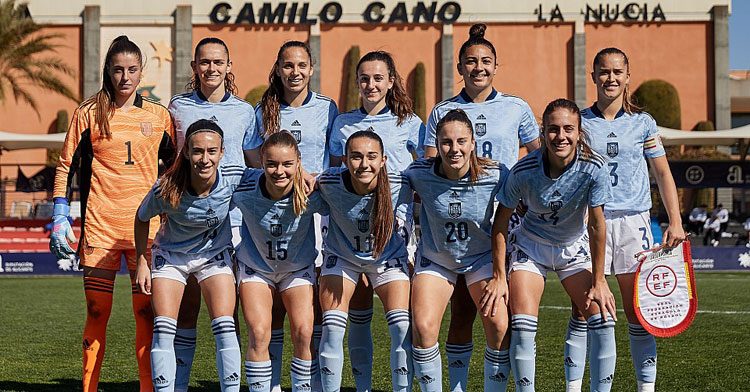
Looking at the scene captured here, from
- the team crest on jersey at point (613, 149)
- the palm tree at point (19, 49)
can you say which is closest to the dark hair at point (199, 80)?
the team crest on jersey at point (613, 149)

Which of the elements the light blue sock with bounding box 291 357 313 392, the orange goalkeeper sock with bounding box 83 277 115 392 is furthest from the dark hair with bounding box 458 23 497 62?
the orange goalkeeper sock with bounding box 83 277 115 392

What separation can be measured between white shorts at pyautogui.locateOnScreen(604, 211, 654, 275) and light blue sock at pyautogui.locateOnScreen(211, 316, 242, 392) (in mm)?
2120

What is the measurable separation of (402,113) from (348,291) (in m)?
1.17

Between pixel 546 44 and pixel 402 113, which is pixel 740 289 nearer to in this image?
pixel 402 113

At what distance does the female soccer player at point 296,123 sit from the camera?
5.18m

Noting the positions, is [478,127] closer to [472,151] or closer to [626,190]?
[472,151]

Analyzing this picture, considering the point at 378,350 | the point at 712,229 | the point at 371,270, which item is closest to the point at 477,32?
the point at 371,270

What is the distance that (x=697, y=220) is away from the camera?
71.8ft

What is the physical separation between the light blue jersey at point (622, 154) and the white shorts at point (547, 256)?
356 millimetres

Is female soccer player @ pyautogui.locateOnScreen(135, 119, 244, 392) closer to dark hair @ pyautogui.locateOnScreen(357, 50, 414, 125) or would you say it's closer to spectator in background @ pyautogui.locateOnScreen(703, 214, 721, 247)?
dark hair @ pyautogui.locateOnScreen(357, 50, 414, 125)

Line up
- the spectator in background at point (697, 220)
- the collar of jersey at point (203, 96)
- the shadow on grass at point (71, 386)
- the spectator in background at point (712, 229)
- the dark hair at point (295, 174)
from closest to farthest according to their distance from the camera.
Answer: the dark hair at point (295, 174)
the collar of jersey at point (203, 96)
the shadow on grass at point (71, 386)
the spectator in background at point (712, 229)
the spectator in background at point (697, 220)

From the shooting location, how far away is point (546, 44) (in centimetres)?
Answer: 3269

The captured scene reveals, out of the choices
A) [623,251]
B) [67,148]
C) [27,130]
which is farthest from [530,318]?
[27,130]

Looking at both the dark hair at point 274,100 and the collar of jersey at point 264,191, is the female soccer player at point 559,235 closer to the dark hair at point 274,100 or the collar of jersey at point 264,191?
the collar of jersey at point 264,191
